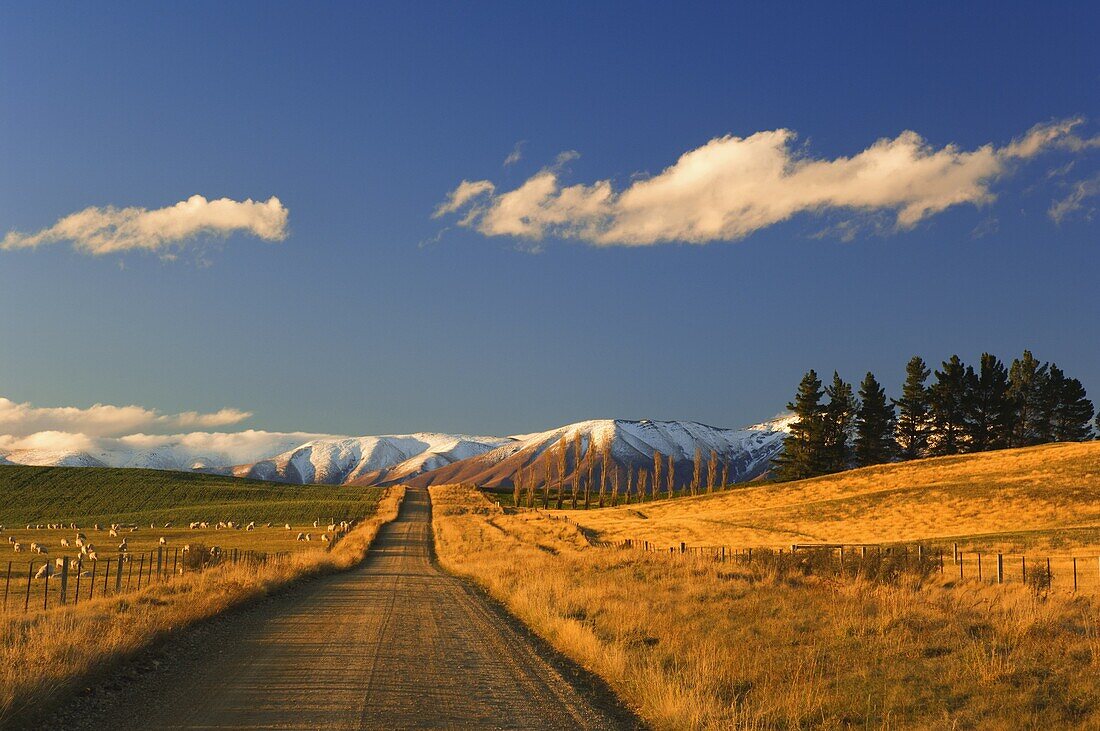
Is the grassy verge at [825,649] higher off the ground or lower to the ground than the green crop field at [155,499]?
higher

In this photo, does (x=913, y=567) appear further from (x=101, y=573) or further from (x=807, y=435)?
(x=807, y=435)

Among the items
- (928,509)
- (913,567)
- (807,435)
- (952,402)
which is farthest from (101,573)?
(952,402)

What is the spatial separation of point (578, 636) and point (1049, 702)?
26.2 feet

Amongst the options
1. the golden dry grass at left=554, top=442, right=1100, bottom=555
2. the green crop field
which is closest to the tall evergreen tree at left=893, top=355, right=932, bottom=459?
the golden dry grass at left=554, top=442, right=1100, bottom=555

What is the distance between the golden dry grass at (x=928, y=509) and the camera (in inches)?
2195

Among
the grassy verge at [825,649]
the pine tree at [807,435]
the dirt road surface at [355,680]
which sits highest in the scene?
the pine tree at [807,435]

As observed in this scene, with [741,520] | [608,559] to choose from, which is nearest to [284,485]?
[741,520]

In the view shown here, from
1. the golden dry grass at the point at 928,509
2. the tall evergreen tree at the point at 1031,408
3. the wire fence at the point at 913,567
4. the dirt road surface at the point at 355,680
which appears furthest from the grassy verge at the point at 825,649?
the tall evergreen tree at the point at 1031,408

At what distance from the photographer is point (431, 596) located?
2744 centimetres

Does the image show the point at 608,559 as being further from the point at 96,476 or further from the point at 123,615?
the point at 96,476

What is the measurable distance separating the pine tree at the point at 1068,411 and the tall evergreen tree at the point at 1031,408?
134 cm

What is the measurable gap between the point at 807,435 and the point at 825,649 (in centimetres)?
10563

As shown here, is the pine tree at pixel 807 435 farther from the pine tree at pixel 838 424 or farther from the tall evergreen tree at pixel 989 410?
the tall evergreen tree at pixel 989 410

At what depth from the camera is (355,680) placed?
488 inches
